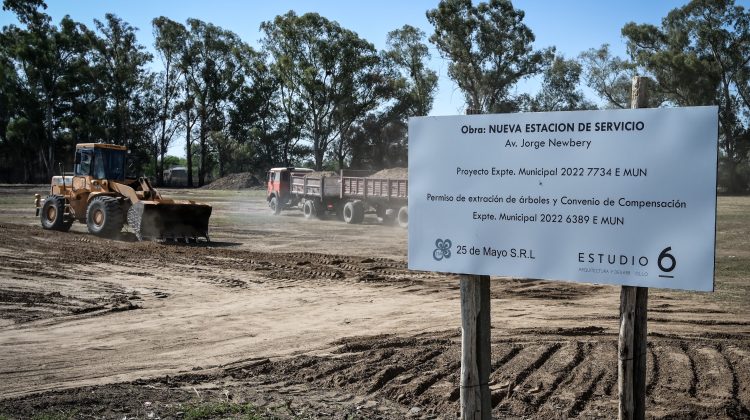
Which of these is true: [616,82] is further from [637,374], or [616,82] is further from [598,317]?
[637,374]

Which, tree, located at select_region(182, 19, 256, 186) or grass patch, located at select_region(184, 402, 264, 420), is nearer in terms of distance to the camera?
grass patch, located at select_region(184, 402, 264, 420)

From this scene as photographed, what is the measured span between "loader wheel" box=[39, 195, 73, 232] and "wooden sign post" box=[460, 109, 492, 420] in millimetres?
20470

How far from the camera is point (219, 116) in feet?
208

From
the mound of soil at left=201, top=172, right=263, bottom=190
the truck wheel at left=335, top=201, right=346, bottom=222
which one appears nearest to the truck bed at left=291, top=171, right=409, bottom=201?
the truck wheel at left=335, top=201, right=346, bottom=222

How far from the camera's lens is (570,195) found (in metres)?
4.77

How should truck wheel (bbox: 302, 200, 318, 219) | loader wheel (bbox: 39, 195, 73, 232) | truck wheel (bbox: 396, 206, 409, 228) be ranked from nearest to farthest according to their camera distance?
loader wheel (bbox: 39, 195, 73, 232) → truck wheel (bbox: 396, 206, 409, 228) → truck wheel (bbox: 302, 200, 318, 219)

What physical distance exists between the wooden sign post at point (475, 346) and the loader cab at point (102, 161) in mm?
19217

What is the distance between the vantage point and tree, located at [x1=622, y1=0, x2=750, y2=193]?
49.7 meters

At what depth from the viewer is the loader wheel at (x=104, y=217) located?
21.3m

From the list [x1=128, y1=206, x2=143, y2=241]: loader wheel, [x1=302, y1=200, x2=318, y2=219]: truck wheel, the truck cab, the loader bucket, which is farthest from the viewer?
the truck cab

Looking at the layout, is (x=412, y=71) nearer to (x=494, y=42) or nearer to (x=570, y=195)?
(x=494, y=42)

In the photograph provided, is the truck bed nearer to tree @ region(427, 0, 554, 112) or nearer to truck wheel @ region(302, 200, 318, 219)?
truck wheel @ region(302, 200, 318, 219)

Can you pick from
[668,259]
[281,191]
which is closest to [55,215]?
[281,191]

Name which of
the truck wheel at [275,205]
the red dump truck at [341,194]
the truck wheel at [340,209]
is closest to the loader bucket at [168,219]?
the red dump truck at [341,194]
